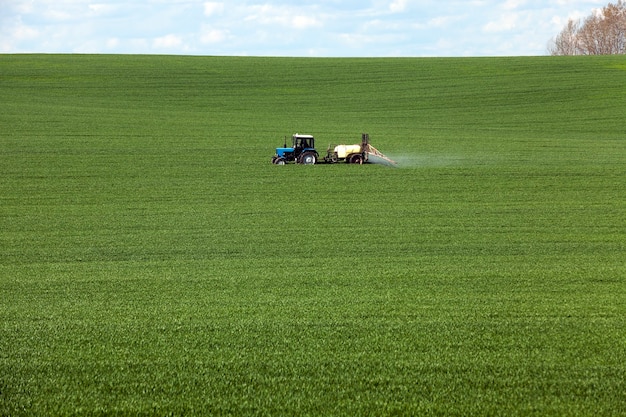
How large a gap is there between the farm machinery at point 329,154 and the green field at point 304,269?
559 millimetres

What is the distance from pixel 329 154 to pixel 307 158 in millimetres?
1142

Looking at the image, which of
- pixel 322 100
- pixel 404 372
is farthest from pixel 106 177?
pixel 322 100

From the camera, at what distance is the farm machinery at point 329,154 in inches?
1185

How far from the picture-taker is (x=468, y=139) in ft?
126

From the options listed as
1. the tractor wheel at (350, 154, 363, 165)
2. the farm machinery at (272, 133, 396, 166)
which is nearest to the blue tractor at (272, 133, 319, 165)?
the farm machinery at (272, 133, 396, 166)

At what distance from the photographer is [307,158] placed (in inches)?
1194

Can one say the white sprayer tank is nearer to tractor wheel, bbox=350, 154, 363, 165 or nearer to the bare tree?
tractor wheel, bbox=350, 154, 363, 165

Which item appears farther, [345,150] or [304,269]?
[345,150]

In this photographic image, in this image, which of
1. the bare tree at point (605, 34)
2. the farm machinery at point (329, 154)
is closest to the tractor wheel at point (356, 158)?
the farm machinery at point (329, 154)

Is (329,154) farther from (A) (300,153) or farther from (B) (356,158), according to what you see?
(A) (300,153)

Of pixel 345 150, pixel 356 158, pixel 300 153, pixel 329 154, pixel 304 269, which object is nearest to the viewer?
pixel 304 269

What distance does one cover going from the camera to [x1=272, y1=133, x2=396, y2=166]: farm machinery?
1185 inches

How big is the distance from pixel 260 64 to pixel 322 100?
14.3m

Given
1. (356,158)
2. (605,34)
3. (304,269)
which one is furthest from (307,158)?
(605,34)
